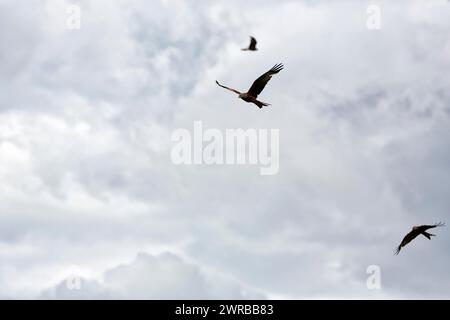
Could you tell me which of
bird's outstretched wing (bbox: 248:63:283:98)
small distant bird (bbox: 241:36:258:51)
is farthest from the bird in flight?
small distant bird (bbox: 241:36:258:51)

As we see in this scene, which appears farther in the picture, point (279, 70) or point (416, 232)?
point (416, 232)

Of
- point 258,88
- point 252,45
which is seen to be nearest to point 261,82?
point 258,88

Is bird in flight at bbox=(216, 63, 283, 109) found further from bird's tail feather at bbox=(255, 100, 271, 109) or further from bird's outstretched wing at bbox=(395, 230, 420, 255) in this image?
bird's outstretched wing at bbox=(395, 230, 420, 255)

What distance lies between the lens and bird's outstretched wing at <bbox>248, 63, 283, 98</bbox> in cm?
5901

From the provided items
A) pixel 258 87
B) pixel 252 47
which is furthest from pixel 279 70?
pixel 252 47

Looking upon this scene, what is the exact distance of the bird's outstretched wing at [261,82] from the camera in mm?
59006

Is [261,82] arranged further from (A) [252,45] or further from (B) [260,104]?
(A) [252,45]

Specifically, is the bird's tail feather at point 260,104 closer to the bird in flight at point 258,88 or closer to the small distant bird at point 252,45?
the bird in flight at point 258,88
